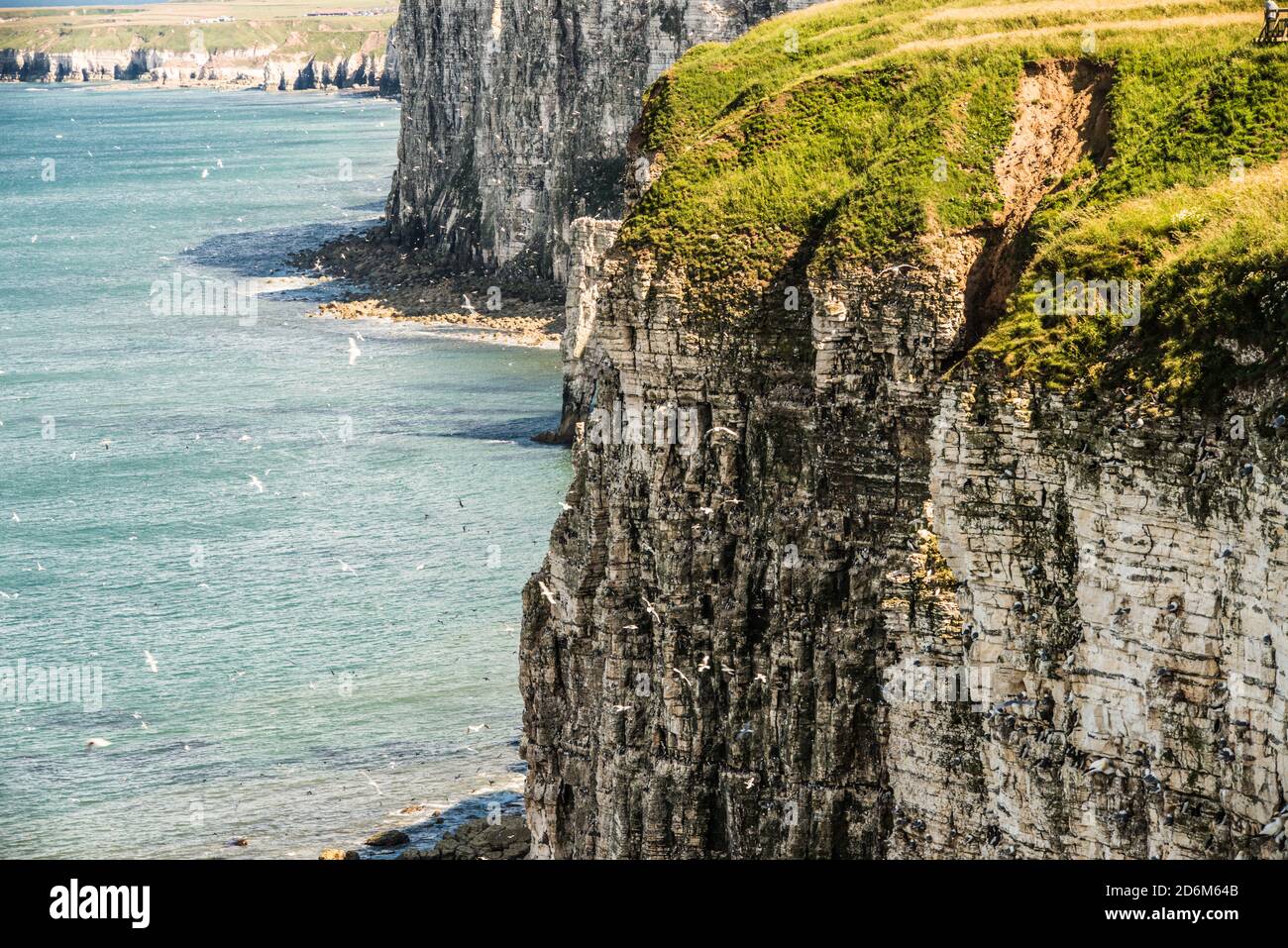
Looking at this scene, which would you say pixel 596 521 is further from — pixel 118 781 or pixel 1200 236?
pixel 118 781

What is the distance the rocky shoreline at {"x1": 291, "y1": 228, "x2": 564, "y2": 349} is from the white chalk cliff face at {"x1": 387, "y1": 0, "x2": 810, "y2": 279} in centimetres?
304

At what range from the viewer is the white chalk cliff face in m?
162

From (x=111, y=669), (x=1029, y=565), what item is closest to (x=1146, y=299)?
(x=1029, y=565)

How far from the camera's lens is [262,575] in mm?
97250

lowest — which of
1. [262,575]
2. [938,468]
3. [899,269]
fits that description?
[262,575]

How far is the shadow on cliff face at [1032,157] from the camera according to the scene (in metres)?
41.9

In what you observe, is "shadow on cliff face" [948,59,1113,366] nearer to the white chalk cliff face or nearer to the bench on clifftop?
the bench on clifftop

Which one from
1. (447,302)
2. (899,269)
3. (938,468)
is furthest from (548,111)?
(938,468)

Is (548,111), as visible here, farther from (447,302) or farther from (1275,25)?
(1275,25)

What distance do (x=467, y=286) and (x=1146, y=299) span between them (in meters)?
145

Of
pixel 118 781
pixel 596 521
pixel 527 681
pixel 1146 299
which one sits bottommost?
pixel 118 781

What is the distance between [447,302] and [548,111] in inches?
760

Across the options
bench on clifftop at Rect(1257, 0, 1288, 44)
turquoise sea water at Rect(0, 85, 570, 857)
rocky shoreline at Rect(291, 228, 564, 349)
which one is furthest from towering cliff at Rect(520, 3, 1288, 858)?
rocky shoreline at Rect(291, 228, 564, 349)
